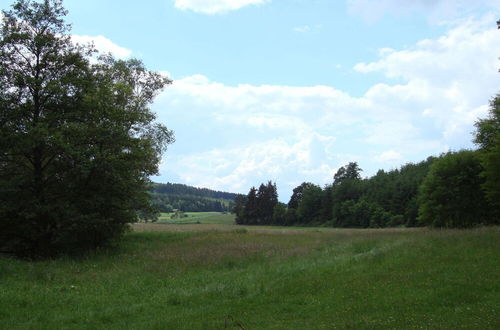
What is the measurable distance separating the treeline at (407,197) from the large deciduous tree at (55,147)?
27264mm

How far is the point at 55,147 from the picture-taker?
22266 millimetres

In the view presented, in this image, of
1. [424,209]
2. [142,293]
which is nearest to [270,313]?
[142,293]

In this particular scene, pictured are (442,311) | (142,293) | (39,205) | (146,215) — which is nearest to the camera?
(442,311)

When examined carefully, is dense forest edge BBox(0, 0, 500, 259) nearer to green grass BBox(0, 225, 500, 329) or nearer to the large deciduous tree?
the large deciduous tree

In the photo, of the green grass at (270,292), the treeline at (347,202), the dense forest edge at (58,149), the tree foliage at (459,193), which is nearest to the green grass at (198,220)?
the treeline at (347,202)

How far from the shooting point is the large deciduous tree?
2188 centimetres

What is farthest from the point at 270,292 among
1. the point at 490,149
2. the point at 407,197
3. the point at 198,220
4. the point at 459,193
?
the point at 198,220

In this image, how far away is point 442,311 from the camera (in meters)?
8.65

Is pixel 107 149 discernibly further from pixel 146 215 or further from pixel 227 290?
pixel 227 290

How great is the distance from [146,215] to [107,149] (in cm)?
847

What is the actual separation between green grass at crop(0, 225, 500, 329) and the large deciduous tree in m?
3.41

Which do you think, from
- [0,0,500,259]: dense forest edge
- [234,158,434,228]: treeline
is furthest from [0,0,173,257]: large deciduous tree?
[234,158,434,228]: treeline

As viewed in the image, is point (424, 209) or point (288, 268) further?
point (424, 209)

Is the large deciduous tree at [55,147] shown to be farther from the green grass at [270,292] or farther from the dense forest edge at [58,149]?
the green grass at [270,292]
